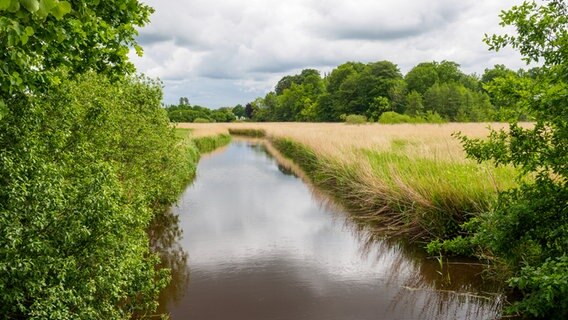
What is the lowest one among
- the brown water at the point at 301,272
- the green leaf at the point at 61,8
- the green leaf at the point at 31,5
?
the brown water at the point at 301,272

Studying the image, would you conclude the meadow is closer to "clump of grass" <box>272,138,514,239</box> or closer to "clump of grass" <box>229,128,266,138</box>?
"clump of grass" <box>272,138,514,239</box>

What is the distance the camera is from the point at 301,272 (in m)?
8.06

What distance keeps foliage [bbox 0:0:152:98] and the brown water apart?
3753 mm

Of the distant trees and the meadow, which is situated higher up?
the distant trees

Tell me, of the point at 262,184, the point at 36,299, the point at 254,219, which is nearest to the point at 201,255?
the point at 254,219

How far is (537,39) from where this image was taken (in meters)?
4.75

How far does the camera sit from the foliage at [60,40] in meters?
2.21

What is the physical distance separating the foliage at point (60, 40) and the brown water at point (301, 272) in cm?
375

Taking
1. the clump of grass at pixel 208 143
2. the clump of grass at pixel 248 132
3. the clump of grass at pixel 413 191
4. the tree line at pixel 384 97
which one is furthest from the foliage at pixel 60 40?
the clump of grass at pixel 248 132

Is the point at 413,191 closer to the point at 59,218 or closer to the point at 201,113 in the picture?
the point at 59,218

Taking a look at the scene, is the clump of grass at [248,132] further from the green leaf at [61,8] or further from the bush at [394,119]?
the green leaf at [61,8]

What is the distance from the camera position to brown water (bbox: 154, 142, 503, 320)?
6.52 m

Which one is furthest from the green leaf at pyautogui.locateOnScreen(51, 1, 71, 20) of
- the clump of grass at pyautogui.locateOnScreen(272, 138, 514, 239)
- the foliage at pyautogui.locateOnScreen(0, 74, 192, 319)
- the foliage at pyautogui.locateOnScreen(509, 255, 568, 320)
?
the clump of grass at pyautogui.locateOnScreen(272, 138, 514, 239)

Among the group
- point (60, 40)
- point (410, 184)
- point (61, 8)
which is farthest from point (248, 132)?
point (61, 8)
